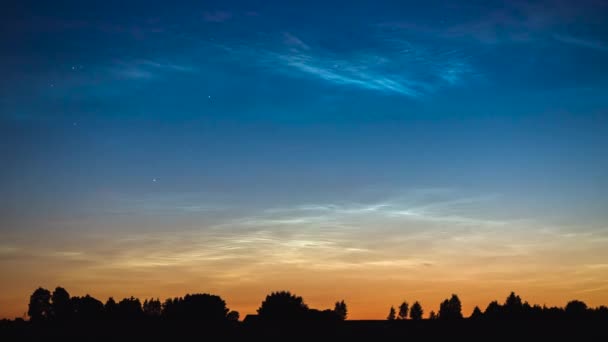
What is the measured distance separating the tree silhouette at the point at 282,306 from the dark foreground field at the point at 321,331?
90.8 m

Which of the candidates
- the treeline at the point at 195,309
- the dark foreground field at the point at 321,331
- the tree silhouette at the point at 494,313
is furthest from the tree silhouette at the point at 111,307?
the dark foreground field at the point at 321,331

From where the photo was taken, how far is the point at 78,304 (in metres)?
170

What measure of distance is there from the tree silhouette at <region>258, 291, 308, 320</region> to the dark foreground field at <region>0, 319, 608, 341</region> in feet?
298

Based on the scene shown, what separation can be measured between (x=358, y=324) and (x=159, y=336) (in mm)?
14019

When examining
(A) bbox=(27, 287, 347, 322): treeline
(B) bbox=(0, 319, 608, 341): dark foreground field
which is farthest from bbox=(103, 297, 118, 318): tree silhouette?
(B) bbox=(0, 319, 608, 341): dark foreground field

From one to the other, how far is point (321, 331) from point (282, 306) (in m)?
102

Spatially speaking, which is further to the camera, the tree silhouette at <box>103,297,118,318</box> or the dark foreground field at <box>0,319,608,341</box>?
the tree silhouette at <box>103,297,118,318</box>

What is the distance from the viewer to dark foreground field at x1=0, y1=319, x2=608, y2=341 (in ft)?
147

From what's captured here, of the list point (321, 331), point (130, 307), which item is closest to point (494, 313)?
point (321, 331)

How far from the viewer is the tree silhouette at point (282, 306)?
141 metres

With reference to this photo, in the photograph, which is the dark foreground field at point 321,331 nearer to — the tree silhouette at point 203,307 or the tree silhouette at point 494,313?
the tree silhouette at point 494,313

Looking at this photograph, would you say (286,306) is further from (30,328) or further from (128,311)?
(30,328)

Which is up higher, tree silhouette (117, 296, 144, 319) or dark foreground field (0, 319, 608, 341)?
tree silhouette (117, 296, 144, 319)

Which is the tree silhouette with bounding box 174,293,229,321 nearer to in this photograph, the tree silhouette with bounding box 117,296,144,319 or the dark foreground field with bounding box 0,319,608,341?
the tree silhouette with bounding box 117,296,144,319
